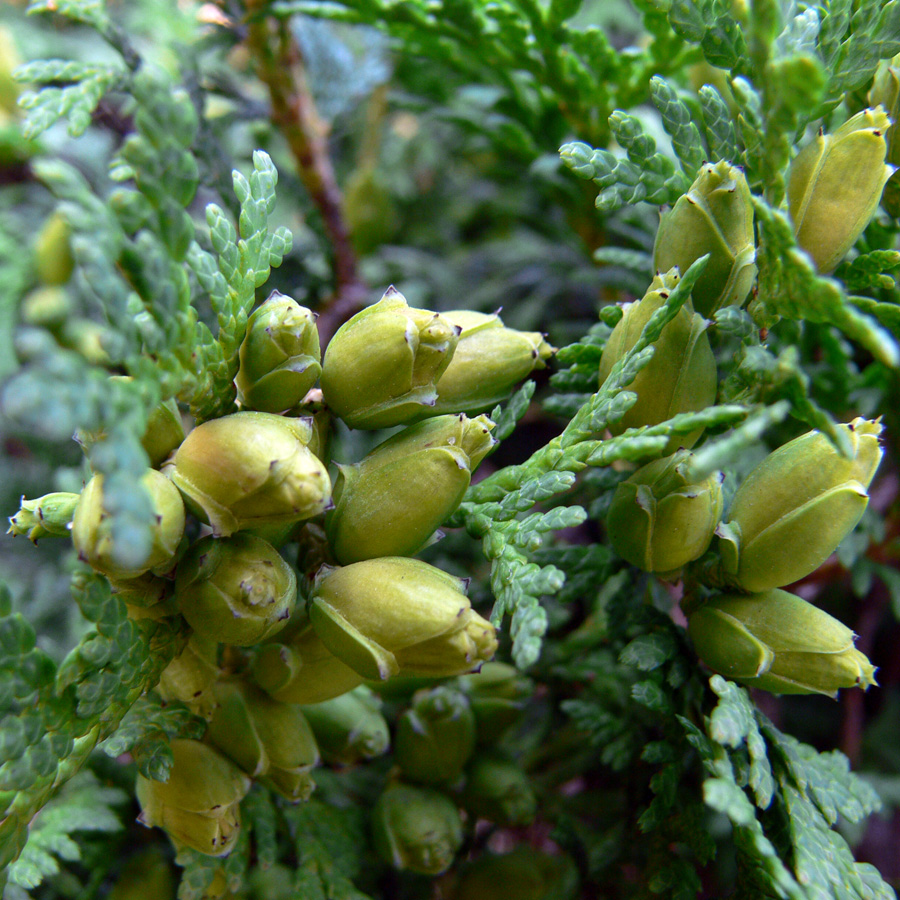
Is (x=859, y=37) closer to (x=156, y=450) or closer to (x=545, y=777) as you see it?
(x=156, y=450)

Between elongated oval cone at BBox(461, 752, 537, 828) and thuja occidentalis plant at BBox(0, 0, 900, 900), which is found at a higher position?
thuja occidentalis plant at BBox(0, 0, 900, 900)

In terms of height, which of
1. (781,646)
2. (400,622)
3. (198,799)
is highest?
(400,622)

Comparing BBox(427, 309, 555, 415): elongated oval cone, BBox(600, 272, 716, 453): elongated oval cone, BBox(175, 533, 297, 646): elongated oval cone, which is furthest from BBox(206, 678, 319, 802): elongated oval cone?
BBox(600, 272, 716, 453): elongated oval cone

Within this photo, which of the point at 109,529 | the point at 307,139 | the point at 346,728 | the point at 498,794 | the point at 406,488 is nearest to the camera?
the point at 109,529

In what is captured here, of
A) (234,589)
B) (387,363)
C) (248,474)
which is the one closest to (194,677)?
(234,589)

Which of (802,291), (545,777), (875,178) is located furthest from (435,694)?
(875,178)

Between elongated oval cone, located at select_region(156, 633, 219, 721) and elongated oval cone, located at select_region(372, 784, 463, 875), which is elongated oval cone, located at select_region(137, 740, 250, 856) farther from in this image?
elongated oval cone, located at select_region(372, 784, 463, 875)

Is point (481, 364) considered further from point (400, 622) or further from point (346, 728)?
point (346, 728)
